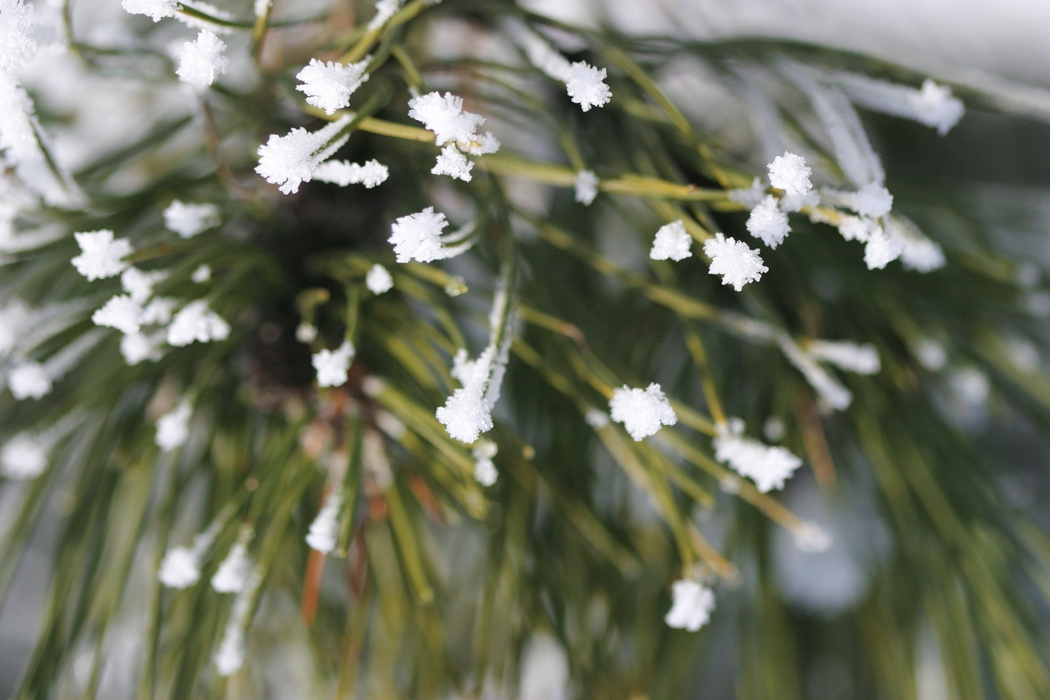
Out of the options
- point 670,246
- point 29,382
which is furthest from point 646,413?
point 29,382

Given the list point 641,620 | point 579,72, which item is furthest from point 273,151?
point 641,620

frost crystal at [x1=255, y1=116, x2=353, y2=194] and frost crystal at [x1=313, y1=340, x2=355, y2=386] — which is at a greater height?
frost crystal at [x1=255, y1=116, x2=353, y2=194]

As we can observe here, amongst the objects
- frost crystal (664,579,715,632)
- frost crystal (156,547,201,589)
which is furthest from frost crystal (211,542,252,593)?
frost crystal (664,579,715,632)

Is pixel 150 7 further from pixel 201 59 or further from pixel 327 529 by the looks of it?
pixel 327 529

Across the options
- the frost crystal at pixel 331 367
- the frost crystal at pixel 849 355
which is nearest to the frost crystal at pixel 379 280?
the frost crystal at pixel 331 367

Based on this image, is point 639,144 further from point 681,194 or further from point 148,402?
point 148,402

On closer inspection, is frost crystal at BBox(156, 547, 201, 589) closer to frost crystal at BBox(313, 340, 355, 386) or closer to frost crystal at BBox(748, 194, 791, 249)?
frost crystal at BBox(313, 340, 355, 386)
